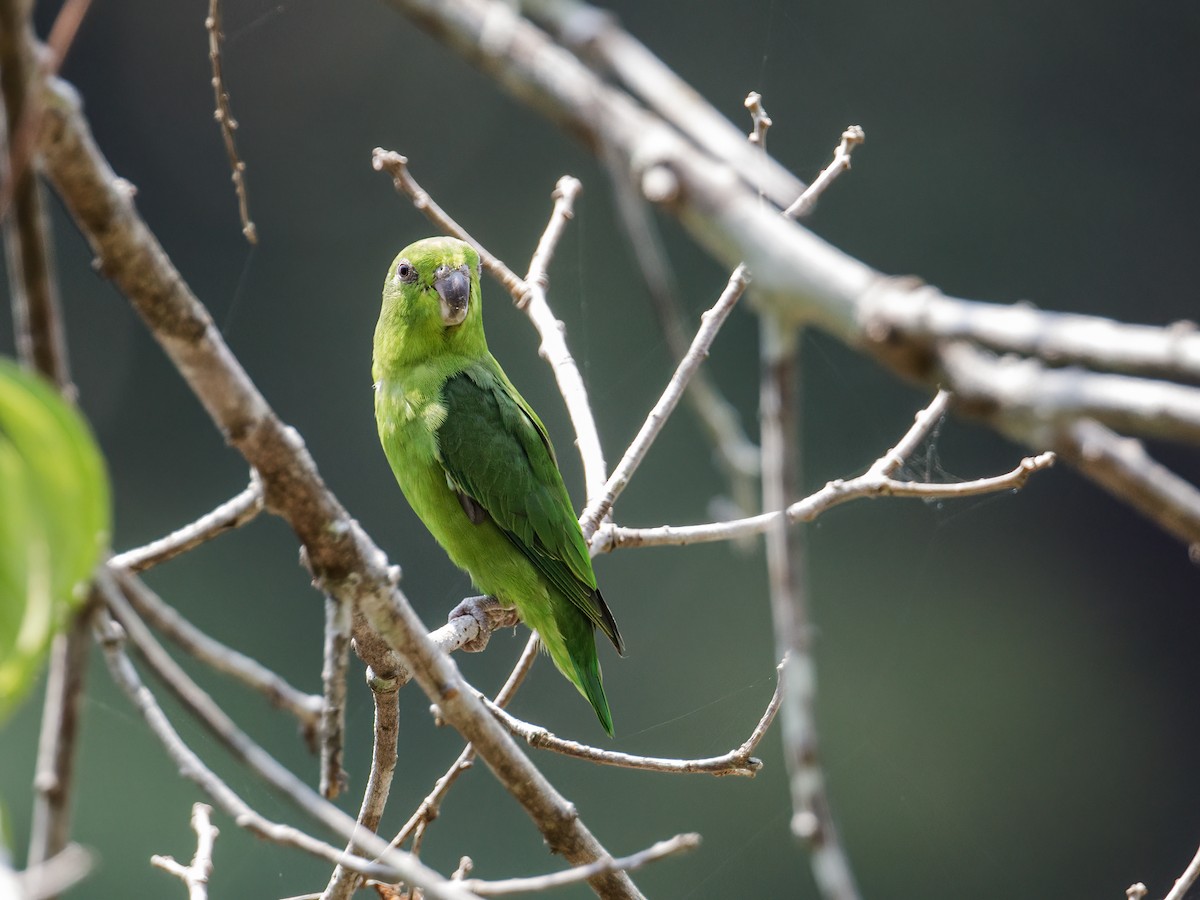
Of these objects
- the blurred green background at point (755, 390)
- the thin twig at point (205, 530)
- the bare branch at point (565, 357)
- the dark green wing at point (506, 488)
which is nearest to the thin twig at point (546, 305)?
the bare branch at point (565, 357)

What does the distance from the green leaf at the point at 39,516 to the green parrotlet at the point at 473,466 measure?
2111 millimetres

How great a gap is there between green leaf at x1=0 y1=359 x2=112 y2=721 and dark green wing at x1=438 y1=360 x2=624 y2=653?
2.12 meters

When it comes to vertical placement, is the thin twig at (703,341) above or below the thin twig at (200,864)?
above

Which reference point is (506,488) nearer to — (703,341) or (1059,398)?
(703,341)

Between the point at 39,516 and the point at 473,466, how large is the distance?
2179mm

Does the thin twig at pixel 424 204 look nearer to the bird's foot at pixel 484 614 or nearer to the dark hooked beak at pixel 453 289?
the dark hooked beak at pixel 453 289

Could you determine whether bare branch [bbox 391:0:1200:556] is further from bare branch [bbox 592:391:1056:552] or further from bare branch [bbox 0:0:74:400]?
bare branch [bbox 592:391:1056:552]

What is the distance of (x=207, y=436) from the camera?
5.24m

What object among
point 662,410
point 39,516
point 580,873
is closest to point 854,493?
point 662,410

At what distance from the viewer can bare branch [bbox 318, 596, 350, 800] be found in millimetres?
664

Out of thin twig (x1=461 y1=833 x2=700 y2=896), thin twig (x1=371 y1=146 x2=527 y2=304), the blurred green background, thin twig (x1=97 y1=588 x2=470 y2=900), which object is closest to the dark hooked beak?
thin twig (x1=371 y1=146 x2=527 y2=304)

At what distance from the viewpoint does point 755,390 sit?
17.1ft

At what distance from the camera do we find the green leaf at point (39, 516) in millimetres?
451

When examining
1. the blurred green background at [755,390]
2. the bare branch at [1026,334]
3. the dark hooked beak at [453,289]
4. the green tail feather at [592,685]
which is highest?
the blurred green background at [755,390]
